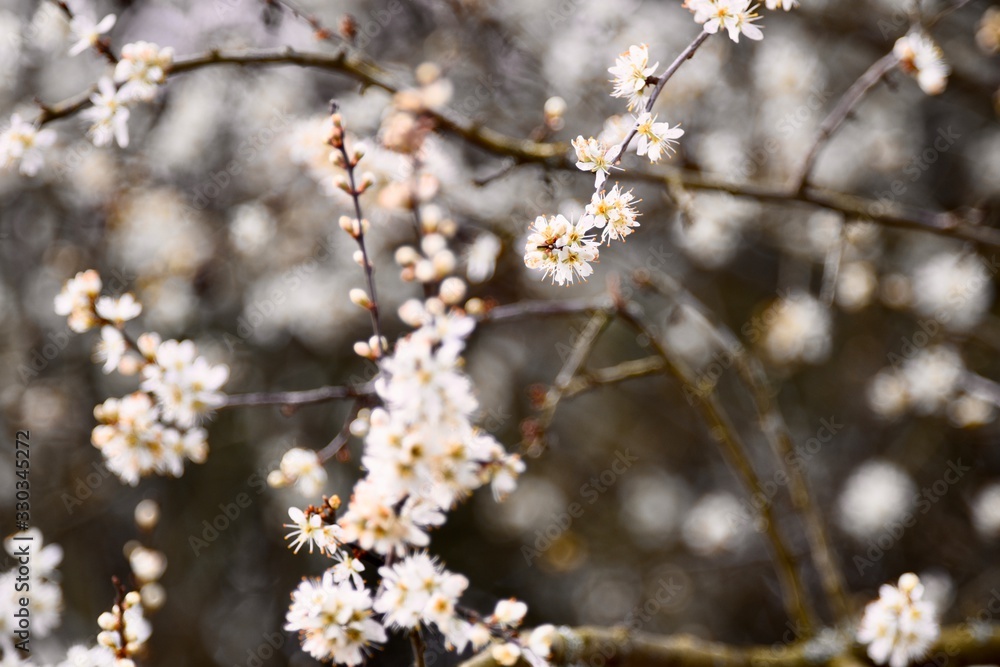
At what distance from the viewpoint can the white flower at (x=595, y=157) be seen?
4.12 feet

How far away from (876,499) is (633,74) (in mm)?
4025

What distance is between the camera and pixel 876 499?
14.7ft

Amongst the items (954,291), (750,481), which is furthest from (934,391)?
(750,481)

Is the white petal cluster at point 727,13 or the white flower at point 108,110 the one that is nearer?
the white petal cluster at point 727,13

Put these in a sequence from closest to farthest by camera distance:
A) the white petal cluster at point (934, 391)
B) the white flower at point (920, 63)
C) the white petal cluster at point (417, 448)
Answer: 1. the white petal cluster at point (417, 448)
2. the white flower at point (920, 63)
3. the white petal cluster at point (934, 391)

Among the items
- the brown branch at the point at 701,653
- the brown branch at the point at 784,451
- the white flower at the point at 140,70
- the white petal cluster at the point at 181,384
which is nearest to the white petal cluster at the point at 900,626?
the brown branch at the point at 701,653

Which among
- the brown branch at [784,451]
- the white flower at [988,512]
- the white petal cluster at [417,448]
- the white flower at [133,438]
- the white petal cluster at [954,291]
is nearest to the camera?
the white petal cluster at [417,448]

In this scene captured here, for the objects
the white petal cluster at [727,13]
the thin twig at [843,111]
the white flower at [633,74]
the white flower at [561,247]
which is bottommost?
the white flower at [561,247]

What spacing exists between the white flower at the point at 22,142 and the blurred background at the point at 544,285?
5.77ft

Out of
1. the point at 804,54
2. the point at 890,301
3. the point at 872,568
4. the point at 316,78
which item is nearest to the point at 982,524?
the point at 872,568

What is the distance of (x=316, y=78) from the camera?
4324 millimetres

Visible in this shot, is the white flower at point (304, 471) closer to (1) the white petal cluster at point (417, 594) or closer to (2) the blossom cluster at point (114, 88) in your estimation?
(1) the white petal cluster at point (417, 594)

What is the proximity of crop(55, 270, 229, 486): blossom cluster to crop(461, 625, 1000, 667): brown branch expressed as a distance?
85 cm

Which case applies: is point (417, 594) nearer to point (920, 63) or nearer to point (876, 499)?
point (920, 63)
